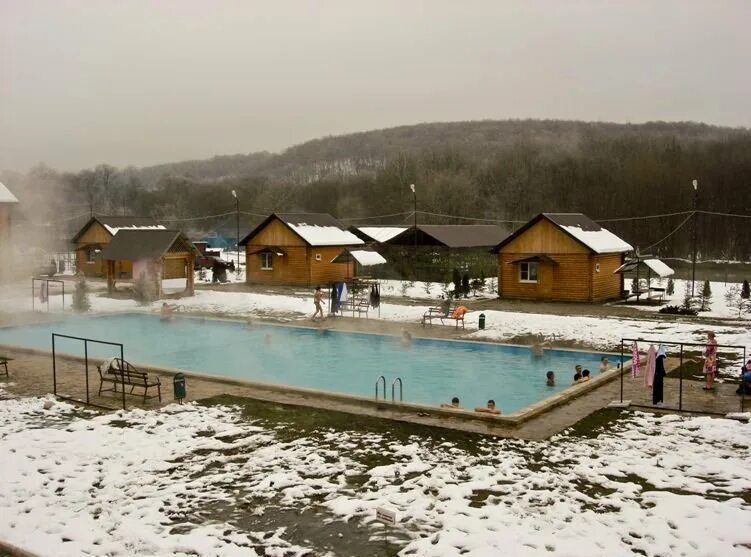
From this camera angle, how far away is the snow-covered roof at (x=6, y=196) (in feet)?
137

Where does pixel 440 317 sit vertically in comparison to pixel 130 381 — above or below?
above

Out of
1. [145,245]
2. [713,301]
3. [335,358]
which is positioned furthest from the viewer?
[145,245]

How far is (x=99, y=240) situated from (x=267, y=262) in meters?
14.1

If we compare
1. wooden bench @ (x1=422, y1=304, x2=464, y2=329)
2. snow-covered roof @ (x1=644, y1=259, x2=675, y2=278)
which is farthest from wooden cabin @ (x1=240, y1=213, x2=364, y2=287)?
snow-covered roof @ (x1=644, y1=259, x2=675, y2=278)

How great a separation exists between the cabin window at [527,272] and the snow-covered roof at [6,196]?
30.6 m

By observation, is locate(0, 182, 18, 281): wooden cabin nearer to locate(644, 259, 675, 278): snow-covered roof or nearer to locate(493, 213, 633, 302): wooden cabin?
locate(493, 213, 633, 302): wooden cabin

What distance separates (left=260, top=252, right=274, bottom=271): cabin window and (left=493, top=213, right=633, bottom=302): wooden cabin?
14988mm

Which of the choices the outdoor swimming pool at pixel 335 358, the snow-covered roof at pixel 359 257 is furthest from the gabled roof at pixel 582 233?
the outdoor swimming pool at pixel 335 358

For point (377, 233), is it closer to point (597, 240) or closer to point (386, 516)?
point (597, 240)

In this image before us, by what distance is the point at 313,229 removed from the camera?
142ft

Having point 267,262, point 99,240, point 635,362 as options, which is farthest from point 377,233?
point 635,362

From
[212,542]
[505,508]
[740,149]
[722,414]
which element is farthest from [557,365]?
[740,149]

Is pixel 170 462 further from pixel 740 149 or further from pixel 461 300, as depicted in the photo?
pixel 740 149

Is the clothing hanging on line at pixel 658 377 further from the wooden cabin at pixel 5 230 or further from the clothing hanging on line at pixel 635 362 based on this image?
the wooden cabin at pixel 5 230
